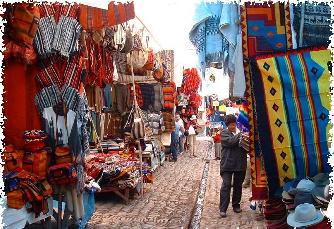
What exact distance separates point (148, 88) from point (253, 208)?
6.17 meters

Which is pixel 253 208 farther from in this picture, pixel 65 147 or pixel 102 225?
pixel 65 147

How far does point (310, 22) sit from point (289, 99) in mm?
787

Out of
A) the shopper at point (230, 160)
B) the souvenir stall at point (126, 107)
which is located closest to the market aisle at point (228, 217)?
the shopper at point (230, 160)

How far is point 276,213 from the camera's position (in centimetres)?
390

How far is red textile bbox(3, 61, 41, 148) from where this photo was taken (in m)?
5.25

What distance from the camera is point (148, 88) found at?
13.0m

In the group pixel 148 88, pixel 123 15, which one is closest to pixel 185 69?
pixel 148 88

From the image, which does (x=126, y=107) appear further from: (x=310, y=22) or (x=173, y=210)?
(x=310, y=22)

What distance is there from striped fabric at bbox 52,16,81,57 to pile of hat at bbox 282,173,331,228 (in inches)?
131

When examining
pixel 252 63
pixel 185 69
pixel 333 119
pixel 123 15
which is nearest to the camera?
pixel 333 119

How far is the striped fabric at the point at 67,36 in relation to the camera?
5.46 m

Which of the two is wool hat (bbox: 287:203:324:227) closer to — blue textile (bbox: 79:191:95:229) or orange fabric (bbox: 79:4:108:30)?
blue textile (bbox: 79:191:95:229)

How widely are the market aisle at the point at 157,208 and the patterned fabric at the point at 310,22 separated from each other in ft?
12.8

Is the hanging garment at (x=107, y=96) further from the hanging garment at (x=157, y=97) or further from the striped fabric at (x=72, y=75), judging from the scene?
the striped fabric at (x=72, y=75)
